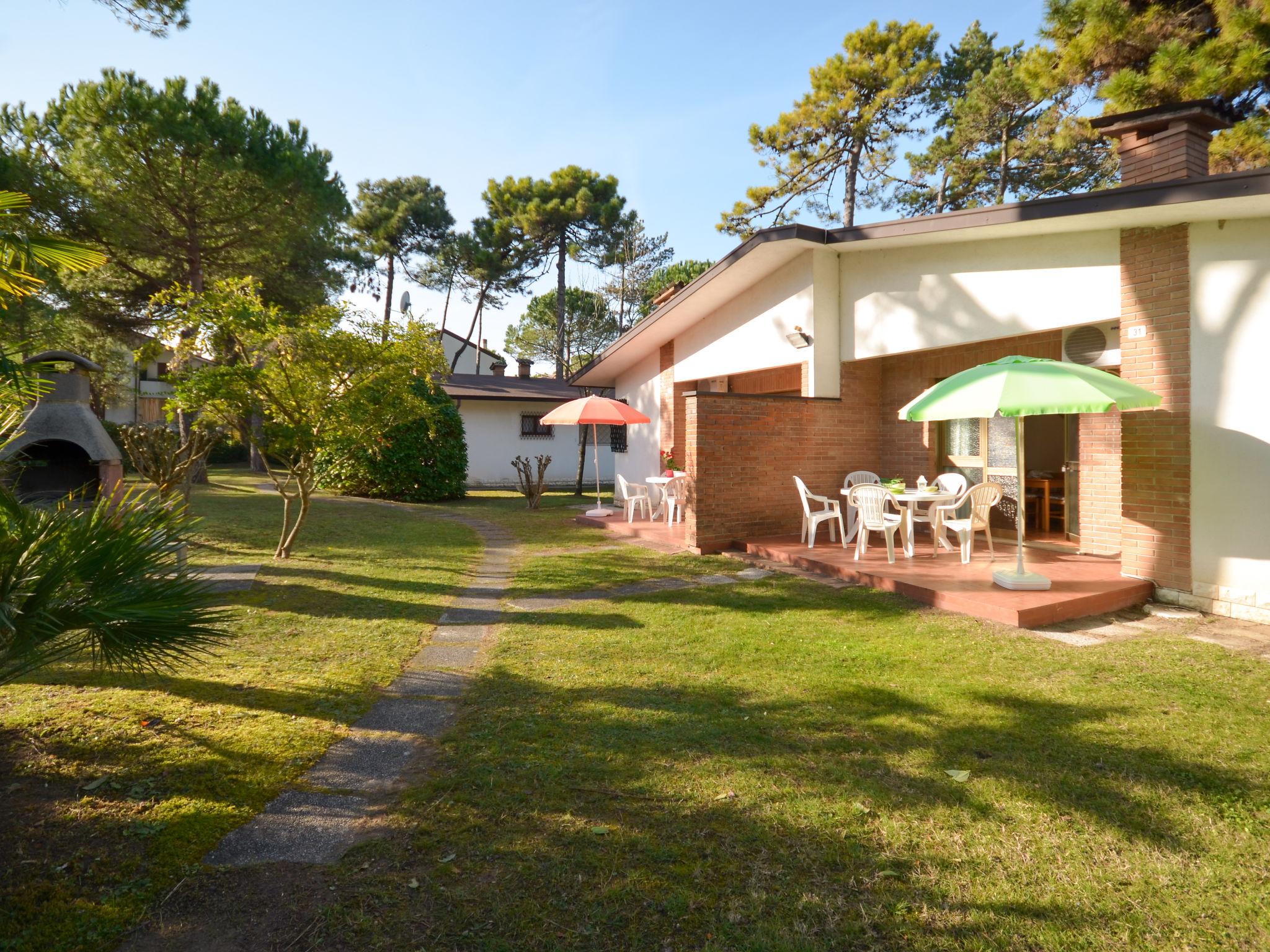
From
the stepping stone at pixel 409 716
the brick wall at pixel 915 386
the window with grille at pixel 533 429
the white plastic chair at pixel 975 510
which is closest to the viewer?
the stepping stone at pixel 409 716

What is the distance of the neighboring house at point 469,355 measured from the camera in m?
33.9

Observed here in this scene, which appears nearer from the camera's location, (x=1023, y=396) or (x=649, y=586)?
(x=1023, y=396)

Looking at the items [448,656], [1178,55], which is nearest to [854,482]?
[448,656]

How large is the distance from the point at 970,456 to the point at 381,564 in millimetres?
8549

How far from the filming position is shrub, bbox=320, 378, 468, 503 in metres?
16.7

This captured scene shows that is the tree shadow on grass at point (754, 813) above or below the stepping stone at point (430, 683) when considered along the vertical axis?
below

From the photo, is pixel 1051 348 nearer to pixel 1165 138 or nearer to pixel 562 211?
pixel 1165 138

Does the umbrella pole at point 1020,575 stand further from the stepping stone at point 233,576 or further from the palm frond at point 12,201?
the stepping stone at point 233,576

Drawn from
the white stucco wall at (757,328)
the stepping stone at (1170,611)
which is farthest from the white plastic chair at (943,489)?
the white stucco wall at (757,328)

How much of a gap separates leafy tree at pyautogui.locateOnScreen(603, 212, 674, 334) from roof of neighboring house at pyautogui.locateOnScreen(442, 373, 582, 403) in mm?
7499

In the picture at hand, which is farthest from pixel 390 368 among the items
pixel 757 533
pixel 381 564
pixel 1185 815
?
pixel 1185 815

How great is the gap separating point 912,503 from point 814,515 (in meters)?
1.23

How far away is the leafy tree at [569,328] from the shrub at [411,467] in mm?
14929

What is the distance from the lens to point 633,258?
3003cm
